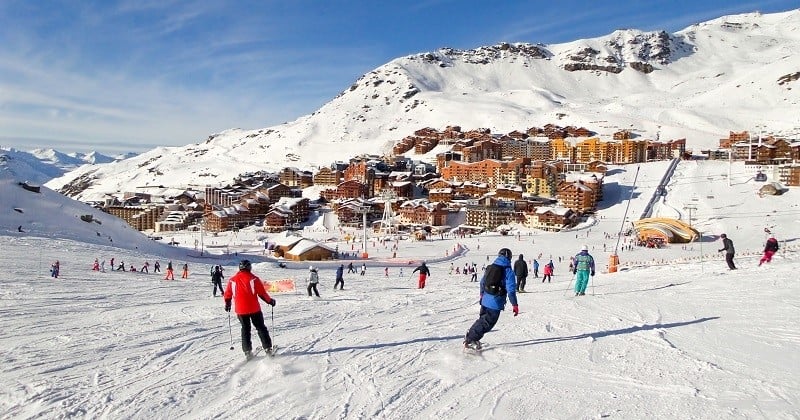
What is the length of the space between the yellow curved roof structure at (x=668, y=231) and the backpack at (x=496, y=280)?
4352 cm

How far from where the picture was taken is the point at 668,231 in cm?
4391

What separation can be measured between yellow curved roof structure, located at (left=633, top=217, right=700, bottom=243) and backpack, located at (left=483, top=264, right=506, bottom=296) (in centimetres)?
4352

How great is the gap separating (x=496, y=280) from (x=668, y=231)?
44745 millimetres

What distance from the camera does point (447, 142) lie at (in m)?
119

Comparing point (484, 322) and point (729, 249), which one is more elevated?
point (729, 249)

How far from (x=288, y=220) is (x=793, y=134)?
99.3m

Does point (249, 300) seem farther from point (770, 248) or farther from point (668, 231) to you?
point (668, 231)

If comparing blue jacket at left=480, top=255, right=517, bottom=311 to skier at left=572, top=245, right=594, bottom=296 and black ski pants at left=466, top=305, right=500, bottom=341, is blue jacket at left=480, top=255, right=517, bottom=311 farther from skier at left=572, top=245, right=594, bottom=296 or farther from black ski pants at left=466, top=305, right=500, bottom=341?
skier at left=572, top=245, right=594, bottom=296

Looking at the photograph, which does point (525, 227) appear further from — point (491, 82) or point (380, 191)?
A: point (491, 82)

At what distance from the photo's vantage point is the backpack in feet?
15.7

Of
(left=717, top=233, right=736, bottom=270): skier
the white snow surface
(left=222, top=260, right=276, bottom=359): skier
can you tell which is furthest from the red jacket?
(left=717, top=233, right=736, bottom=270): skier

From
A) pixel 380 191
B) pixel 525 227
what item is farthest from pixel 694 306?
pixel 380 191

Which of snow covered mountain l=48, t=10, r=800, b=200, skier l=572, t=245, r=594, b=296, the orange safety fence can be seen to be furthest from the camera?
snow covered mountain l=48, t=10, r=800, b=200

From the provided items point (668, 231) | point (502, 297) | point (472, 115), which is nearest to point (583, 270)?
point (502, 297)
